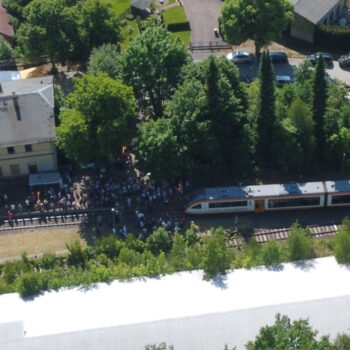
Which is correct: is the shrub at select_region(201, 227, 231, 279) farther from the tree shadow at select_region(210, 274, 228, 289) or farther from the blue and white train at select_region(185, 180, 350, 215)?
the blue and white train at select_region(185, 180, 350, 215)

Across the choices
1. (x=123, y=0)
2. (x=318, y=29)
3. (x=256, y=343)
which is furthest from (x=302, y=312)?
(x=123, y=0)

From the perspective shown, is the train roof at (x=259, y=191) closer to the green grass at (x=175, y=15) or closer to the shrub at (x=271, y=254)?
the shrub at (x=271, y=254)

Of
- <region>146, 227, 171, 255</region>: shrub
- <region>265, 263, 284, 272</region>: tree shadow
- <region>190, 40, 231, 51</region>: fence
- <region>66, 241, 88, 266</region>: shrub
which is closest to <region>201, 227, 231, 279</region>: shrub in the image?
<region>265, 263, 284, 272</region>: tree shadow

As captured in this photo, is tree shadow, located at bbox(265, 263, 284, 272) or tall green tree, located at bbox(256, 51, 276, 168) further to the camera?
tall green tree, located at bbox(256, 51, 276, 168)

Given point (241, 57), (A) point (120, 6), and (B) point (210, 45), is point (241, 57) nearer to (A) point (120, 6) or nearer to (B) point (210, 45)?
(B) point (210, 45)

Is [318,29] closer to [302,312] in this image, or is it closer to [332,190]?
[332,190]

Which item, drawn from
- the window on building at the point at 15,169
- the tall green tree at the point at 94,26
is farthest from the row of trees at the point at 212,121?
the tall green tree at the point at 94,26

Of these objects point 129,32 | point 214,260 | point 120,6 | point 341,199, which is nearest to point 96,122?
point 214,260
